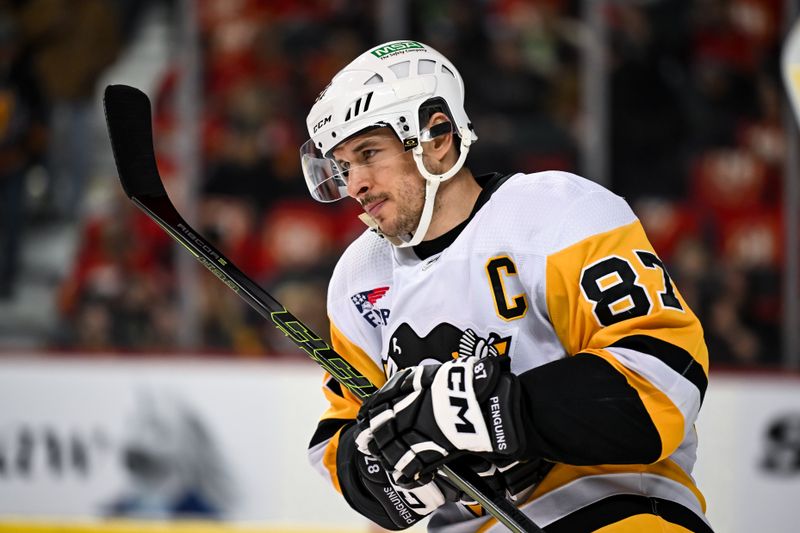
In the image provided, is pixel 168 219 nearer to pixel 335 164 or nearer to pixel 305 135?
pixel 335 164

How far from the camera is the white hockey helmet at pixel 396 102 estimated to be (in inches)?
71.7

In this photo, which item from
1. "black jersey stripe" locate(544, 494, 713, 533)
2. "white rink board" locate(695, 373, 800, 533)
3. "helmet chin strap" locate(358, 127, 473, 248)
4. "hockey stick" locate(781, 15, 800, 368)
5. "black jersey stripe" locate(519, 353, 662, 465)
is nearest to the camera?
"black jersey stripe" locate(519, 353, 662, 465)

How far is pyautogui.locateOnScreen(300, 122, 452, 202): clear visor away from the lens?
1.85m

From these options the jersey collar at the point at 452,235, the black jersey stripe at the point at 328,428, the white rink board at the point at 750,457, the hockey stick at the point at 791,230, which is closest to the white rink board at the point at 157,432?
the white rink board at the point at 750,457

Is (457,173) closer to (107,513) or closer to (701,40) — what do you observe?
(107,513)

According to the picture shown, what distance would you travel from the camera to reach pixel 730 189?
15.1 ft

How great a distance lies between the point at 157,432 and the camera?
3.72 metres

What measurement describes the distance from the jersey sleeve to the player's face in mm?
279

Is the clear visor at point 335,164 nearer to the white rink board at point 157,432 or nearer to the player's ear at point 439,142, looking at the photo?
the player's ear at point 439,142

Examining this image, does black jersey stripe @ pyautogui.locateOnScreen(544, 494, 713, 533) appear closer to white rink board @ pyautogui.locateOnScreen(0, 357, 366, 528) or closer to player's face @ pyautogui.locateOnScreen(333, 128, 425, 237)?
player's face @ pyautogui.locateOnScreen(333, 128, 425, 237)

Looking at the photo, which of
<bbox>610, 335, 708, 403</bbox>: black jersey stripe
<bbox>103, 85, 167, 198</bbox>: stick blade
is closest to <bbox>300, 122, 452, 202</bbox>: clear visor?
<bbox>103, 85, 167, 198</bbox>: stick blade

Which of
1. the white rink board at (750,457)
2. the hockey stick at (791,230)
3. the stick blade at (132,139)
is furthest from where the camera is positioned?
the hockey stick at (791,230)

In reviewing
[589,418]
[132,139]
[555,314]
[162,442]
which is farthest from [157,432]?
[589,418]

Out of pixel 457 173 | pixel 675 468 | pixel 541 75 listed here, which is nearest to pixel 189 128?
pixel 541 75
